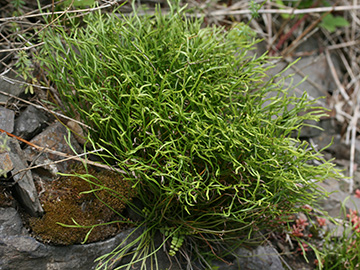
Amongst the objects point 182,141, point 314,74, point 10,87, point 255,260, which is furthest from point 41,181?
point 314,74

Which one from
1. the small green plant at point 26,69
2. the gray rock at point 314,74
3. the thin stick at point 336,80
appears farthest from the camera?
the thin stick at point 336,80

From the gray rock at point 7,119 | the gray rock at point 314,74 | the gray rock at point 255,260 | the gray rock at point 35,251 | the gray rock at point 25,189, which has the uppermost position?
the gray rock at point 7,119

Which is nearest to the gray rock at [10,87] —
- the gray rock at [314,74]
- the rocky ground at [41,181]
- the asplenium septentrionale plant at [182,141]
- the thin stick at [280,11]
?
the rocky ground at [41,181]

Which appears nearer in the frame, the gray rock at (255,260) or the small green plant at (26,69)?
the small green plant at (26,69)

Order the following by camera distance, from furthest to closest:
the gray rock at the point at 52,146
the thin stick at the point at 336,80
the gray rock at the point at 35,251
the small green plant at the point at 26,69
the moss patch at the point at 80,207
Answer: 1. the thin stick at the point at 336,80
2. the small green plant at the point at 26,69
3. the gray rock at the point at 52,146
4. the moss patch at the point at 80,207
5. the gray rock at the point at 35,251

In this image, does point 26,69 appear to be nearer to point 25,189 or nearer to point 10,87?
point 10,87

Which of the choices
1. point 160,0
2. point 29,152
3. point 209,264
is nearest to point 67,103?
point 29,152

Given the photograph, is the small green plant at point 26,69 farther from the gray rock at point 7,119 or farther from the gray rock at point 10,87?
the gray rock at point 7,119
